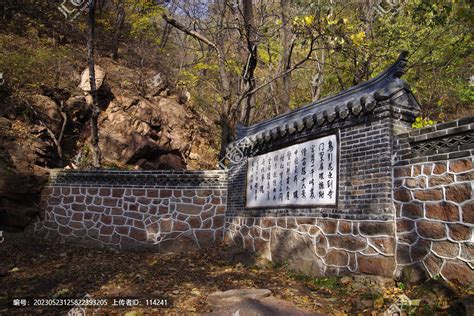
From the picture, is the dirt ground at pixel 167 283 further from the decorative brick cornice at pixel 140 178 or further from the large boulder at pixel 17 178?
the decorative brick cornice at pixel 140 178

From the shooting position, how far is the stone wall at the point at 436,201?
173 inches

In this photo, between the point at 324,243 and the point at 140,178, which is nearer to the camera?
the point at 324,243

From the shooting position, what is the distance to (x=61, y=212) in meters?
9.69

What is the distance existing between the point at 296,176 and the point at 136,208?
4710 millimetres

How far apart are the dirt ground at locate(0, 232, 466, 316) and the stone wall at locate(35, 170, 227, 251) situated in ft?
1.49

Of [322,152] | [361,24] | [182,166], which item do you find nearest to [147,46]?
[182,166]

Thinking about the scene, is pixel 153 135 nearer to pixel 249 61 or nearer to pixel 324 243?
pixel 249 61

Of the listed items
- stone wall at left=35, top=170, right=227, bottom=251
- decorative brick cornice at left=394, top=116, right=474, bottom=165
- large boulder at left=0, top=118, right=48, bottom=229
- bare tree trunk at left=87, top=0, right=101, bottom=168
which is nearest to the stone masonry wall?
decorative brick cornice at left=394, top=116, right=474, bottom=165

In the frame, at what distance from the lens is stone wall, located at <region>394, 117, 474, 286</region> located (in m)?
4.40

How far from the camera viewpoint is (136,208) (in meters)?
9.41

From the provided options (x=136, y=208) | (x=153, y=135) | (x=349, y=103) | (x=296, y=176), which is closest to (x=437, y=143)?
(x=349, y=103)

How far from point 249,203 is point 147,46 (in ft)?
47.1

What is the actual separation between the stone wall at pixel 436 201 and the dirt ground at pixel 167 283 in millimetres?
288

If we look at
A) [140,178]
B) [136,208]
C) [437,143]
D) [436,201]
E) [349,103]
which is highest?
[349,103]
